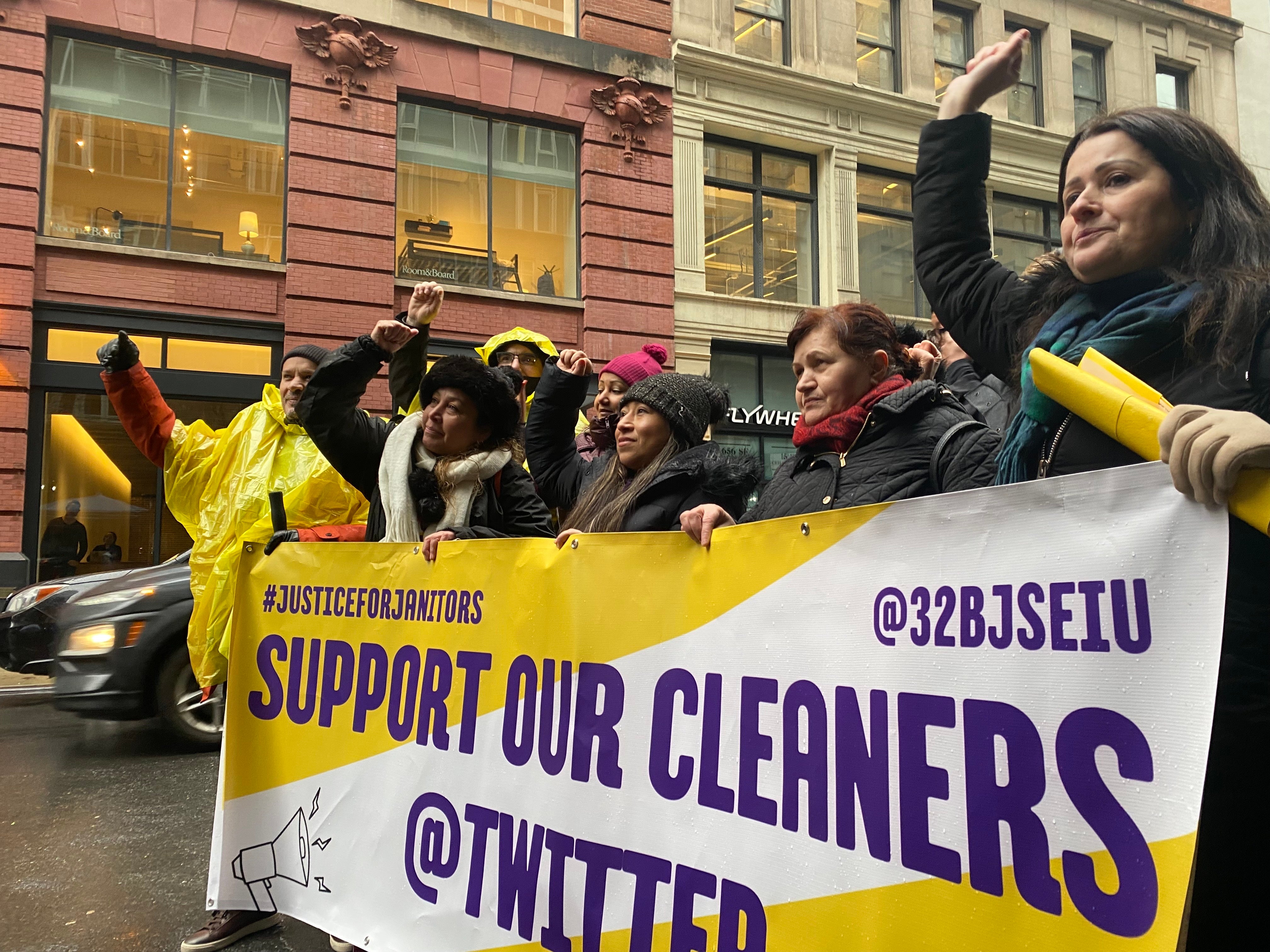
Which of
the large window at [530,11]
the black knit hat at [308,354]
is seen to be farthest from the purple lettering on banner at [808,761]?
the large window at [530,11]

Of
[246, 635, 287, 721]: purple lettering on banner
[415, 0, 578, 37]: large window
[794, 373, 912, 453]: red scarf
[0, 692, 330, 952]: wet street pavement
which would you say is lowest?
[0, 692, 330, 952]: wet street pavement

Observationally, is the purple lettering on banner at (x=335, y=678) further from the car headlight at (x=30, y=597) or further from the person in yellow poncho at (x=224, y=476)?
the car headlight at (x=30, y=597)

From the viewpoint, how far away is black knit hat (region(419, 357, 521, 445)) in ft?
10.4

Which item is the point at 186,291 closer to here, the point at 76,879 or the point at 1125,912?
the point at 76,879

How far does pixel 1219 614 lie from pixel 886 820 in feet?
2.05

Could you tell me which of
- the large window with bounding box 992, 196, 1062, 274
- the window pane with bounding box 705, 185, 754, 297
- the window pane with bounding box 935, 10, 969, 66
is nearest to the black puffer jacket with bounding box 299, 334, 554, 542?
the window pane with bounding box 705, 185, 754, 297

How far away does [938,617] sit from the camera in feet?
4.99

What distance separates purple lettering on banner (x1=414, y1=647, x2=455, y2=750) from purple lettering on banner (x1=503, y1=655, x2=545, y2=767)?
8.7 inches

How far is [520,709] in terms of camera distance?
222 cm

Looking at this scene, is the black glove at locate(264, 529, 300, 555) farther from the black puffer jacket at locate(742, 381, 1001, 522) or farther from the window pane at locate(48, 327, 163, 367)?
the window pane at locate(48, 327, 163, 367)

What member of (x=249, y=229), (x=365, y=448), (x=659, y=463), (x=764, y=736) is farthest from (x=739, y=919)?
(x=249, y=229)

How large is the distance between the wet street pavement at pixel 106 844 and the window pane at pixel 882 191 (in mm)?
13646

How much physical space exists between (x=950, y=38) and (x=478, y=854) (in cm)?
1779

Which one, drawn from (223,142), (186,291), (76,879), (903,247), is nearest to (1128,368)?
(76,879)
